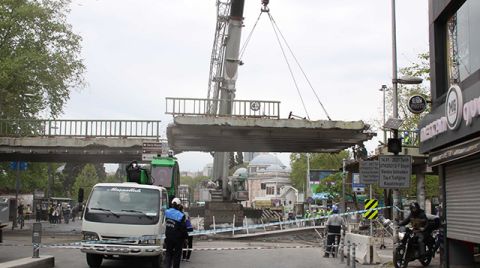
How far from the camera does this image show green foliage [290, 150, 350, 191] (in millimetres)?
79875

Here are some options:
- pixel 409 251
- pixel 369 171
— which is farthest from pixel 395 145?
pixel 409 251

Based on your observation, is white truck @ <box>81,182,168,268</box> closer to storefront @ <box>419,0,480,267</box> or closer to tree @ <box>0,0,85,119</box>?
storefront @ <box>419,0,480,267</box>

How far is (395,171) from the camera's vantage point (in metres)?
15.0

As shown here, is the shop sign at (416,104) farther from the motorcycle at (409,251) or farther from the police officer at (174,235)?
the police officer at (174,235)

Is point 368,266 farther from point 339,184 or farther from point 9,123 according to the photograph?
point 339,184

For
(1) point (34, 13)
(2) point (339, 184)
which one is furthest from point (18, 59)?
(2) point (339, 184)

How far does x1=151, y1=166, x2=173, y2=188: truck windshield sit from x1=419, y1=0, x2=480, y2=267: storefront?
31.2ft

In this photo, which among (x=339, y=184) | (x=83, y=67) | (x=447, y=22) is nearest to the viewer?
(x=447, y=22)

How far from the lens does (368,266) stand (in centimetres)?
1645

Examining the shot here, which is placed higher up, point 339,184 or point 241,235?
point 339,184

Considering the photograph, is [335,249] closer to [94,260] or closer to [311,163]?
[94,260]

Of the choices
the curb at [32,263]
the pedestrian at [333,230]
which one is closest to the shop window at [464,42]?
the pedestrian at [333,230]

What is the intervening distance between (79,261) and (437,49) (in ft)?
36.5

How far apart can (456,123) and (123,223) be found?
7.84 metres
